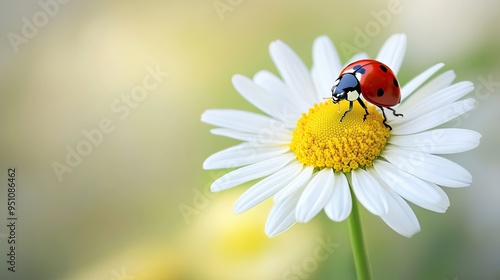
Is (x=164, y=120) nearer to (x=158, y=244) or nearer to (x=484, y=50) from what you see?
(x=158, y=244)

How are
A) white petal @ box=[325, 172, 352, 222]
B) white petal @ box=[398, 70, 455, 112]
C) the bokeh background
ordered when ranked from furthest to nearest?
the bokeh background
white petal @ box=[398, 70, 455, 112]
white petal @ box=[325, 172, 352, 222]

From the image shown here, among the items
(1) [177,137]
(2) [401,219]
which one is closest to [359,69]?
(2) [401,219]

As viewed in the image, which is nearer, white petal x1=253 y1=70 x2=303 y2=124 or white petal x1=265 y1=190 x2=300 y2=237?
white petal x1=265 y1=190 x2=300 y2=237

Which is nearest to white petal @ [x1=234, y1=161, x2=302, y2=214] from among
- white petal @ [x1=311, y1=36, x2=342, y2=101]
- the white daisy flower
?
the white daisy flower

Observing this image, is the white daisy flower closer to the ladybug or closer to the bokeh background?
the ladybug

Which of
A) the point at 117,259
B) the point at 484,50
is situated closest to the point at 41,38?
the point at 117,259
